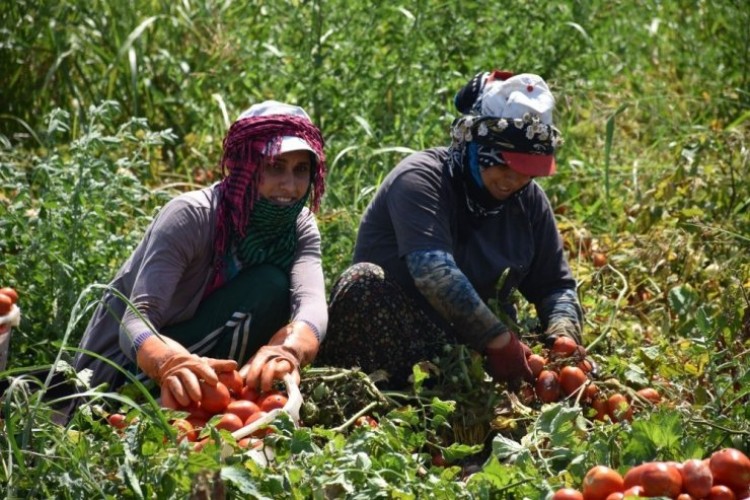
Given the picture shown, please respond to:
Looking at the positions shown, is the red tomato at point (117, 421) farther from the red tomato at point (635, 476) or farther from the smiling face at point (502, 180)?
the smiling face at point (502, 180)

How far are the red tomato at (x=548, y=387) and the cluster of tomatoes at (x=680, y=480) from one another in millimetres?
959

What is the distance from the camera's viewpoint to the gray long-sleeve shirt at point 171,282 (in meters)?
3.42

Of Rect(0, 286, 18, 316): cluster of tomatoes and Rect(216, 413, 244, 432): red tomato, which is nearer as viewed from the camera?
Rect(216, 413, 244, 432): red tomato

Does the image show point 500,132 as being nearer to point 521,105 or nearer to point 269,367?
point 521,105

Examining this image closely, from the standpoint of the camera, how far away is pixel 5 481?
8.91 feet

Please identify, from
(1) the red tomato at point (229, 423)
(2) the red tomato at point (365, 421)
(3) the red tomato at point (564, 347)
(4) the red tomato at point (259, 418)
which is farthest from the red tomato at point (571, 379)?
(1) the red tomato at point (229, 423)

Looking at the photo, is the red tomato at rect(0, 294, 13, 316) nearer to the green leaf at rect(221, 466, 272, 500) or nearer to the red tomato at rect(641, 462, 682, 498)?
the green leaf at rect(221, 466, 272, 500)

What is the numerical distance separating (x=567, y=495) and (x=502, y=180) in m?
1.41

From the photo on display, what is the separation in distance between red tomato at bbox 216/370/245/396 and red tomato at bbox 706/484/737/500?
1154mm

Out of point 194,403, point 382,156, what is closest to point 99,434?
point 194,403

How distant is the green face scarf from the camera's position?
11.7ft

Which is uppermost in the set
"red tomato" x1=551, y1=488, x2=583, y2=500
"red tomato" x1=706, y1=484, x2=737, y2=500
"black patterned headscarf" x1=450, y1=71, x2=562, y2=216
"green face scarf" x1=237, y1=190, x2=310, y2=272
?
"black patterned headscarf" x1=450, y1=71, x2=562, y2=216

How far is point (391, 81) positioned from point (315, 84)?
1.17 ft

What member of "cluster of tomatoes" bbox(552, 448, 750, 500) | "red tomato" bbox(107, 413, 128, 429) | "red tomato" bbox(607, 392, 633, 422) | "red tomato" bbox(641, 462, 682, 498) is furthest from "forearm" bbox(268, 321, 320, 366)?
"red tomato" bbox(641, 462, 682, 498)
